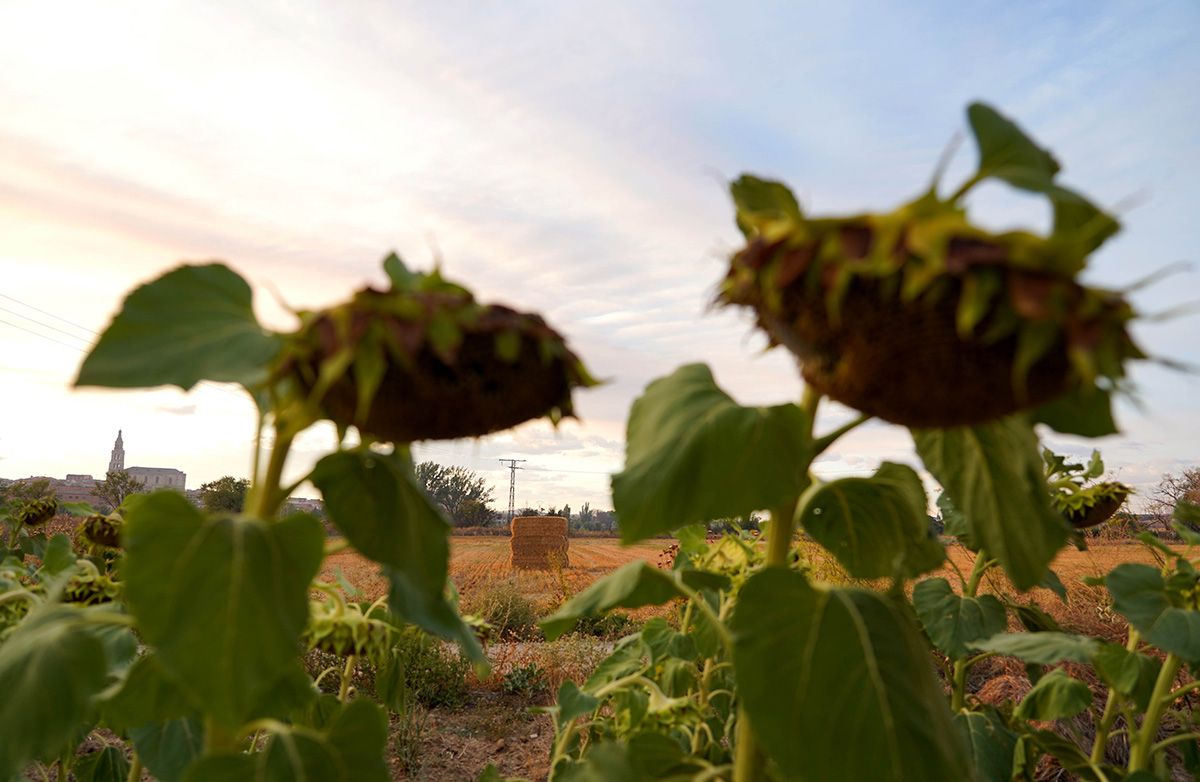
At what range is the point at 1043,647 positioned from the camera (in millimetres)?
2602

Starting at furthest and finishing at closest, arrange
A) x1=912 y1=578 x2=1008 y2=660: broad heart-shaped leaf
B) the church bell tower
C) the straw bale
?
the church bell tower < the straw bale < x1=912 y1=578 x2=1008 y2=660: broad heart-shaped leaf

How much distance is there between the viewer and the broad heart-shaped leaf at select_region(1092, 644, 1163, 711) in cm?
275

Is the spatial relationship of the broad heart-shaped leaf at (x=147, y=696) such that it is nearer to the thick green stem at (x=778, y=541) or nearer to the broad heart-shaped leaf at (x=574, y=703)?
the thick green stem at (x=778, y=541)

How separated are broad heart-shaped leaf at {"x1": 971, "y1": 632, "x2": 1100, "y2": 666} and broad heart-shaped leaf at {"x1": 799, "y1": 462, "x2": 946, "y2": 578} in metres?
1.43

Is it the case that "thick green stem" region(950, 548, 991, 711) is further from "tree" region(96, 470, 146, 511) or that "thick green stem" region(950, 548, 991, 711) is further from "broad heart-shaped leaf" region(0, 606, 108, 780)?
"tree" region(96, 470, 146, 511)

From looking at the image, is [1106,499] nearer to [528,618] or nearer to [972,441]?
[972,441]

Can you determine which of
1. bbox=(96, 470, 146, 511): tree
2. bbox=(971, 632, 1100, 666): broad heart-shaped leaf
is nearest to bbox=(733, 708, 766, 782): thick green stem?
bbox=(971, 632, 1100, 666): broad heart-shaped leaf

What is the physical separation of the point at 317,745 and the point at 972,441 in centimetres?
105

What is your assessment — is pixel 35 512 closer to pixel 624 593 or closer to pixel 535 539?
pixel 624 593

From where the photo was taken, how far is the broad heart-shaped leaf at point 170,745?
1.74 metres

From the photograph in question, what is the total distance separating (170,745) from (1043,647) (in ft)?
8.07

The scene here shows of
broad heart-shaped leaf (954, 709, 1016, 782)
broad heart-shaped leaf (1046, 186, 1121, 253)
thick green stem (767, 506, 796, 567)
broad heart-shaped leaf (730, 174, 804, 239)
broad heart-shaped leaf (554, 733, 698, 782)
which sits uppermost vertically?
broad heart-shaped leaf (730, 174, 804, 239)

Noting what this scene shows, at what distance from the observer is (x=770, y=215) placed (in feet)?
A: 3.41

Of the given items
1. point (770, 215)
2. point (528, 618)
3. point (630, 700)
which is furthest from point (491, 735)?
point (770, 215)
